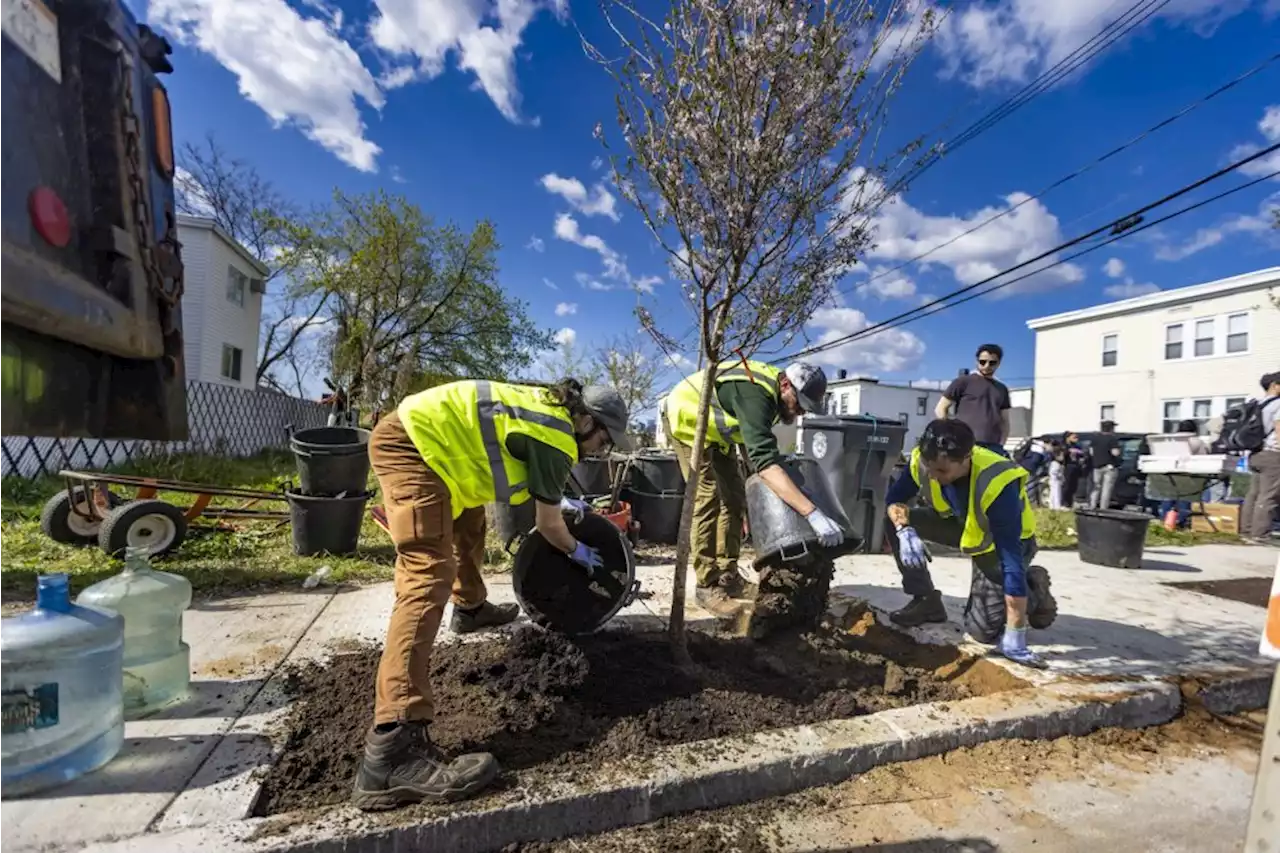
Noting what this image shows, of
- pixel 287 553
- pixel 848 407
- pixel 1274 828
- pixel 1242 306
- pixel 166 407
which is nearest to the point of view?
pixel 1274 828

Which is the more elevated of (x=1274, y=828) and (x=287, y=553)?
(x=1274, y=828)

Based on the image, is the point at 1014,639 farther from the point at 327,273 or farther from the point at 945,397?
the point at 327,273

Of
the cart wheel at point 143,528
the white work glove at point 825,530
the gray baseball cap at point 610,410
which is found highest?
the gray baseball cap at point 610,410

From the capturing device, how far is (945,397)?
6020 mm

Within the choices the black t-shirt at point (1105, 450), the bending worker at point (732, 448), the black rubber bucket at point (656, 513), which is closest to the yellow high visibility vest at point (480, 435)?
the bending worker at point (732, 448)

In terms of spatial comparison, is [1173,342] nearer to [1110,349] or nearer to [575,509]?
[1110,349]

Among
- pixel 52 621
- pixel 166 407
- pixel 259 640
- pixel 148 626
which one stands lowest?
pixel 259 640

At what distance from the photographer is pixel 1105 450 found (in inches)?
455

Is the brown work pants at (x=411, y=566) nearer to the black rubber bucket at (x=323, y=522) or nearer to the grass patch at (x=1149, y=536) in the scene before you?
the black rubber bucket at (x=323, y=522)

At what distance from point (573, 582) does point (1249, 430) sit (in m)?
8.55

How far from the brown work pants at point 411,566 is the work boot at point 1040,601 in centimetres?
324

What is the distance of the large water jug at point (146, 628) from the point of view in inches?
100

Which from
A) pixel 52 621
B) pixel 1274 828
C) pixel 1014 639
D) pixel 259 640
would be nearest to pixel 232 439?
pixel 259 640

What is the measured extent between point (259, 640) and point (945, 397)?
5561 millimetres
